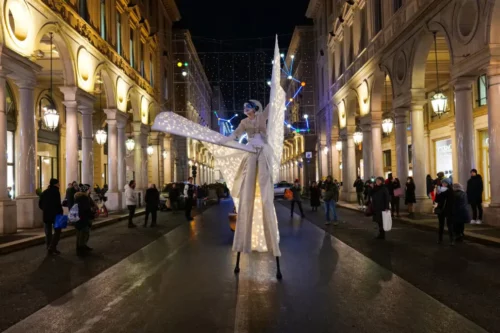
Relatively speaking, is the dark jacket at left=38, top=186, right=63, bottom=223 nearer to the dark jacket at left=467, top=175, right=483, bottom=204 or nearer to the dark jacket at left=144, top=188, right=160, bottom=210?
the dark jacket at left=144, top=188, right=160, bottom=210

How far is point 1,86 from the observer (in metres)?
13.1

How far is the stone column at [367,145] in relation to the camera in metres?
24.5

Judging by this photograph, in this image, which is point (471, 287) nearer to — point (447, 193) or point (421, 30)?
point (447, 193)

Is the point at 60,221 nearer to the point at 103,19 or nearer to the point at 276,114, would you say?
the point at 276,114

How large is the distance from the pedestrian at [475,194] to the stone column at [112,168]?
56.1 ft

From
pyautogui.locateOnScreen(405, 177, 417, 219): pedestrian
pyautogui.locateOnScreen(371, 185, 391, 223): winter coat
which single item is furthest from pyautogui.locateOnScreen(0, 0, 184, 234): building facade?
pyautogui.locateOnScreen(405, 177, 417, 219): pedestrian

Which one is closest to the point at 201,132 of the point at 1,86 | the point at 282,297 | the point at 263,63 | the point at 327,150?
the point at 282,297

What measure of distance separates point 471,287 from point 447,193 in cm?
438

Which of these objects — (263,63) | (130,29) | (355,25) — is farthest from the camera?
(263,63)

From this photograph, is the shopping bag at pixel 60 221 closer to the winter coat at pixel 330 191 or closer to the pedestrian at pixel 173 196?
the winter coat at pixel 330 191

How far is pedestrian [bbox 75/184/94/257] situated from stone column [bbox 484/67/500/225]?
10.4 metres

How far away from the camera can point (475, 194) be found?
13492 millimetres

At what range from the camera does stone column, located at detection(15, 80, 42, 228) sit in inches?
575

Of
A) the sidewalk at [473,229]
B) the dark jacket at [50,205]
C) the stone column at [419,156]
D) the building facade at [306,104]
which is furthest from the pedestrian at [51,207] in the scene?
the building facade at [306,104]
